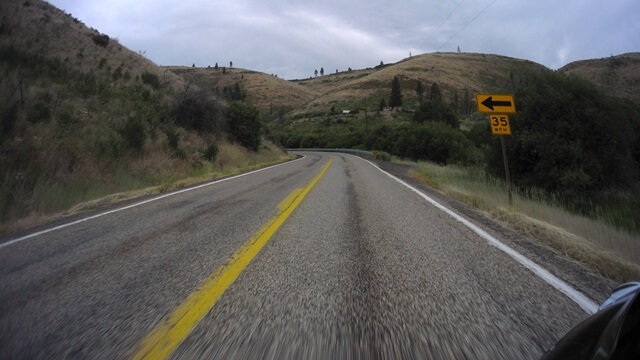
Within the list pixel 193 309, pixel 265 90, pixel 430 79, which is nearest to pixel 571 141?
pixel 193 309

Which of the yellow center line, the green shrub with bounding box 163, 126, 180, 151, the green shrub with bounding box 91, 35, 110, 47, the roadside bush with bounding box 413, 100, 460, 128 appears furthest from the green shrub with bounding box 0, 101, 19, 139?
the roadside bush with bounding box 413, 100, 460, 128

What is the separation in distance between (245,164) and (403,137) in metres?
22.3

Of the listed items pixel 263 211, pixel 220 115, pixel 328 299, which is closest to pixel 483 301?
pixel 328 299

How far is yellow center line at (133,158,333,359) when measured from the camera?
2.29 metres

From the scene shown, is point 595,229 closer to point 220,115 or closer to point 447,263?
point 447,263

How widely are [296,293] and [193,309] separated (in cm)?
89

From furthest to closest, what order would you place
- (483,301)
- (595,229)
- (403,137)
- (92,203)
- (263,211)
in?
(403,137) < (92,203) < (263,211) < (595,229) < (483,301)

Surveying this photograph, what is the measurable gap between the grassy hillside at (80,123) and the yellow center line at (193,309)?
553 cm

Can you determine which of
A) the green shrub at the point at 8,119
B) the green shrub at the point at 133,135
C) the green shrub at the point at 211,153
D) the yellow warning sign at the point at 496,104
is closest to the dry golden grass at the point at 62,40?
the green shrub at the point at 133,135

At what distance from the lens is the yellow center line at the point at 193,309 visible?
90.1 inches

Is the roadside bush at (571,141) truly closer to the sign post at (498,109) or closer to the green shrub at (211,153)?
the sign post at (498,109)

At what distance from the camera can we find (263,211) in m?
7.17

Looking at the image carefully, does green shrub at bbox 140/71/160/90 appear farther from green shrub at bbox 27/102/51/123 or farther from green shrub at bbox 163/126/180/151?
green shrub at bbox 27/102/51/123

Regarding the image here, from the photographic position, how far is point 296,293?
3148mm
